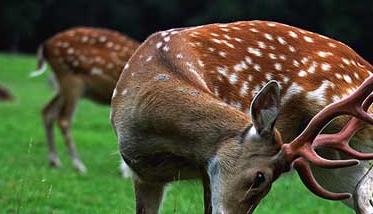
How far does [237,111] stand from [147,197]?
0.94 metres

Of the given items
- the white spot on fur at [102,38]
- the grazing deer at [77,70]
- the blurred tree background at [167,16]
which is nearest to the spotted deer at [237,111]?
the grazing deer at [77,70]

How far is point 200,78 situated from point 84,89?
585cm

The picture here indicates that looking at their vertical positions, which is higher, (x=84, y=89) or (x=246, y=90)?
(x=246, y=90)

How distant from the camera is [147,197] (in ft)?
16.7

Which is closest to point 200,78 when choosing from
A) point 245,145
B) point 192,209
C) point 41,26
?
point 245,145

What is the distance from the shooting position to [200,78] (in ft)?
15.7

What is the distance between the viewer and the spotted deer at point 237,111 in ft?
13.4

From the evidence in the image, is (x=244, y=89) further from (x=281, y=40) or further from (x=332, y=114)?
(x=332, y=114)

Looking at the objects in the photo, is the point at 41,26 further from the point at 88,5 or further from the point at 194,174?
the point at 194,174

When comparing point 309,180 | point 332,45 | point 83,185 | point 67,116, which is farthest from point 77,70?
point 309,180

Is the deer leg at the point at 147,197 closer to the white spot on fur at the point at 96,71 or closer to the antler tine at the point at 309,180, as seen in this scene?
the antler tine at the point at 309,180

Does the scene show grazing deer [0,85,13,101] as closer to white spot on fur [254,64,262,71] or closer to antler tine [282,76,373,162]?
white spot on fur [254,64,262,71]

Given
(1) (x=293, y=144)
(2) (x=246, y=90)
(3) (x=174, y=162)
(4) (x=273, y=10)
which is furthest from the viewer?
(4) (x=273, y=10)

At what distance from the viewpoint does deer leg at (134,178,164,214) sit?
5.04 m
